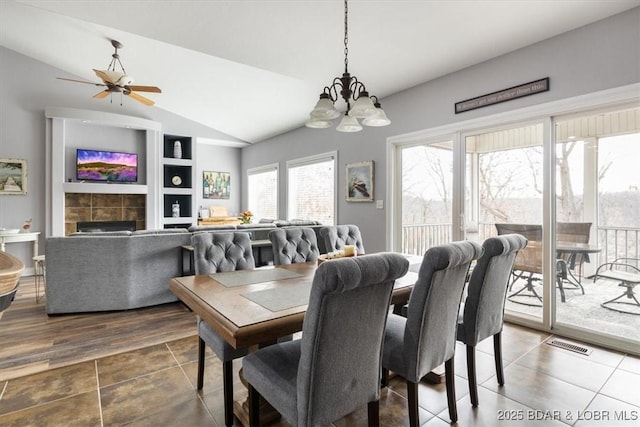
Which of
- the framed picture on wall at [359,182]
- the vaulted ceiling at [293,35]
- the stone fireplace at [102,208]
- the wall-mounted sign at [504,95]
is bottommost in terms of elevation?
the stone fireplace at [102,208]

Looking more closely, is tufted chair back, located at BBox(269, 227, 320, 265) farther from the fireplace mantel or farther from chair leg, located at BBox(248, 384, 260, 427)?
the fireplace mantel

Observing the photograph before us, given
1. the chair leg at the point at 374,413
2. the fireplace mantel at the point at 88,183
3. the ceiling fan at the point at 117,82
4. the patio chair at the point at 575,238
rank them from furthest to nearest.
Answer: the fireplace mantel at the point at 88,183
the ceiling fan at the point at 117,82
the patio chair at the point at 575,238
the chair leg at the point at 374,413

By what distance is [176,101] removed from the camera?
6184mm

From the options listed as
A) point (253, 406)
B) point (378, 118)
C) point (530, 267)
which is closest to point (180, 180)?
point (378, 118)

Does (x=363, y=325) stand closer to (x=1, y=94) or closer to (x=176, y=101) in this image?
(x=176, y=101)

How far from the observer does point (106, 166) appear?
6.17 m

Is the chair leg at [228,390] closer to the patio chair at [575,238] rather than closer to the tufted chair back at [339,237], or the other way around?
the tufted chair back at [339,237]

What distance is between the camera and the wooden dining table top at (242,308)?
126 centimetres

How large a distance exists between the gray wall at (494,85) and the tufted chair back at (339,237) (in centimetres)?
Answer: 139

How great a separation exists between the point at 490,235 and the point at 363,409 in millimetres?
2459

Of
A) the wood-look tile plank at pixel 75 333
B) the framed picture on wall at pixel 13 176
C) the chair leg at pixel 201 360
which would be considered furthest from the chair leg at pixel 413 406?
the framed picture on wall at pixel 13 176

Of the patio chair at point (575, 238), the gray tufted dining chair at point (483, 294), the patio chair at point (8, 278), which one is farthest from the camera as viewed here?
the patio chair at point (575, 238)

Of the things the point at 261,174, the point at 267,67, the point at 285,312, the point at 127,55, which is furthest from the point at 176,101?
the point at 285,312

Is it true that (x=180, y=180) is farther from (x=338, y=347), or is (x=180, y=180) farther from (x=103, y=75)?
(x=338, y=347)
